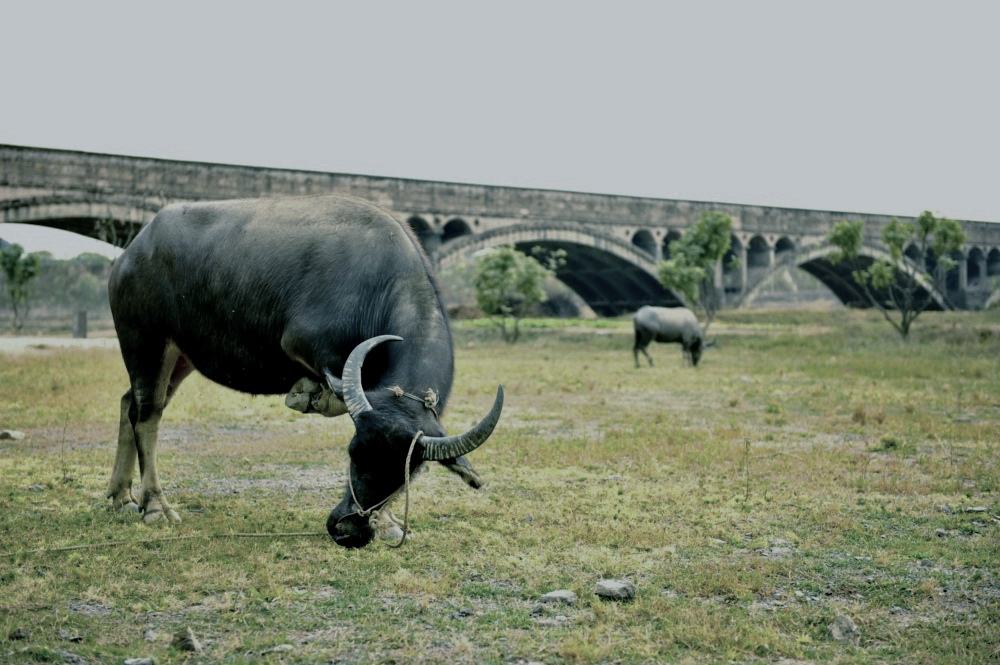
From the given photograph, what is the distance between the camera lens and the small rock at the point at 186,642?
386cm

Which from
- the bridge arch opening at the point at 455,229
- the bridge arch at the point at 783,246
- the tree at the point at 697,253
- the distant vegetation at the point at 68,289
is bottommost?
the distant vegetation at the point at 68,289

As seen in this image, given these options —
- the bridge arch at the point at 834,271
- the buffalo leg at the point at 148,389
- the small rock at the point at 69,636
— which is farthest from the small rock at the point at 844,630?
the bridge arch at the point at 834,271

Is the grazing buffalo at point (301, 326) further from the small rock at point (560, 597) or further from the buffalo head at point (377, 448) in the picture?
the small rock at point (560, 597)

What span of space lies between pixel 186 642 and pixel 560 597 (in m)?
1.79

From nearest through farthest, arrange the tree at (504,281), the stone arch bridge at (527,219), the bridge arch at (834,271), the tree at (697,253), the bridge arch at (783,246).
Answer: the stone arch bridge at (527,219) → the tree at (697,253) → the tree at (504,281) → the bridge arch at (834,271) → the bridge arch at (783,246)

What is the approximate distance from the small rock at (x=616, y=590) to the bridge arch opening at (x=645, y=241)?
47.4 meters

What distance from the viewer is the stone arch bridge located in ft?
107

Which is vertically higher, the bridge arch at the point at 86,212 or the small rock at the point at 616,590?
the bridge arch at the point at 86,212

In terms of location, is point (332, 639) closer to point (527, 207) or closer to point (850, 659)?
point (850, 659)

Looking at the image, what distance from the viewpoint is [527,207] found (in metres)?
46.0

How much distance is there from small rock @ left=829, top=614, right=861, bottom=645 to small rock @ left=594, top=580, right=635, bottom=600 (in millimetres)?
972

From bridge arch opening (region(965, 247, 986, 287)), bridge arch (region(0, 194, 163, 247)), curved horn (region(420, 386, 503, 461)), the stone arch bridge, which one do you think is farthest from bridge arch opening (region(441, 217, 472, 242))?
bridge arch opening (region(965, 247, 986, 287))

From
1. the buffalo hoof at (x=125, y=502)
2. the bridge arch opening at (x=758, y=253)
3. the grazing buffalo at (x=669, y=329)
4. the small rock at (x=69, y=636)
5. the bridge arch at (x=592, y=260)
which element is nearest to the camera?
the small rock at (x=69, y=636)

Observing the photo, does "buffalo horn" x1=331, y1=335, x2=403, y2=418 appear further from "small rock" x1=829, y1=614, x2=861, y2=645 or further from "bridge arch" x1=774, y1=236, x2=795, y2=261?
"bridge arch" x1=774, y1=236, x2=795, y2=261
